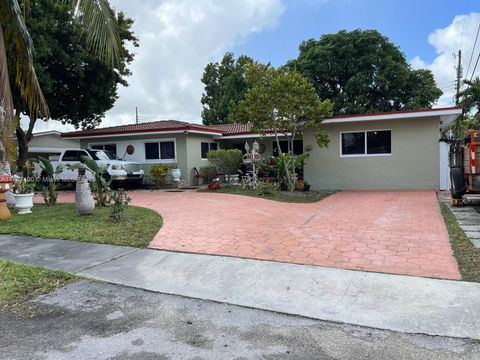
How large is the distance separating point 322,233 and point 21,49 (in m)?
7.54

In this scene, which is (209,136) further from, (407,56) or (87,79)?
(407,56)

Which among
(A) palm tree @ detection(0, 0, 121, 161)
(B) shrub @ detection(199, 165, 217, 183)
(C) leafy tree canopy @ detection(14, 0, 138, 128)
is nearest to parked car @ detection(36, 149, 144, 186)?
(C) leafy tree canopy @ detection(14, 0, 138, 128)

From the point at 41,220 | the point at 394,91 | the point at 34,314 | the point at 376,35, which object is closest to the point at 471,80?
the point at 394,91

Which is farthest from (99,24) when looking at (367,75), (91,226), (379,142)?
(367,75)

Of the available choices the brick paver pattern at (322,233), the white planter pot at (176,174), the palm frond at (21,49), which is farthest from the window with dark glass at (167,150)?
the palm frond at (21,49)

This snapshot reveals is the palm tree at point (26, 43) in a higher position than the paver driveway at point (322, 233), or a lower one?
higher

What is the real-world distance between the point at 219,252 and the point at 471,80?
63.0 feet

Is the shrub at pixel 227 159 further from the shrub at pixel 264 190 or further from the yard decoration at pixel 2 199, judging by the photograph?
the yard decoration at pixel 2 199

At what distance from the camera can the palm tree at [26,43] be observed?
714 cm

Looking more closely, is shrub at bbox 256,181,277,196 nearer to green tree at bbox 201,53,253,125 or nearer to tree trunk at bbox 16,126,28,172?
tree trunk at bbox 16,126,28,172

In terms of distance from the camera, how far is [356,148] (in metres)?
15.7

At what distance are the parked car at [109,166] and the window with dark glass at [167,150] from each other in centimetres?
122

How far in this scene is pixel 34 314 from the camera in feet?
13.0

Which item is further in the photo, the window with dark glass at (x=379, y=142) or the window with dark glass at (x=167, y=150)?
the window with dark glass at (x=167, y=150)
